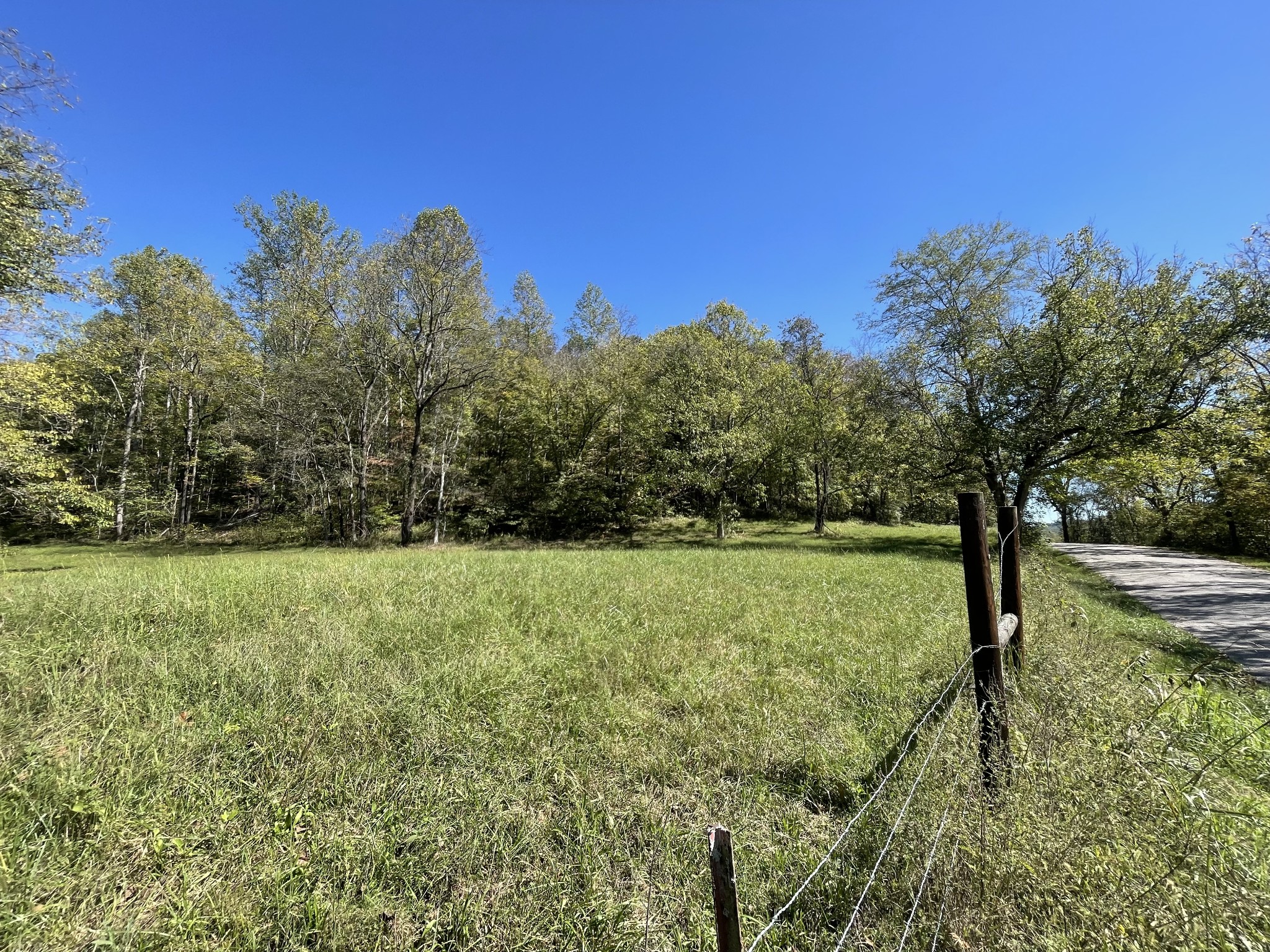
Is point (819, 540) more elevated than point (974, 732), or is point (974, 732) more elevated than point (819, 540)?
point (974, 732)

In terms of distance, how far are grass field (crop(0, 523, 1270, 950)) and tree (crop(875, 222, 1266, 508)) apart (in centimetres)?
1466

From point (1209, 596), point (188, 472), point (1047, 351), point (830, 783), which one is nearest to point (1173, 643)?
point (1209, 596)

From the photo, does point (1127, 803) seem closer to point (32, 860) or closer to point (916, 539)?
point (32, 860)

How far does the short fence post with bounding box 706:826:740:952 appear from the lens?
0.96 metres

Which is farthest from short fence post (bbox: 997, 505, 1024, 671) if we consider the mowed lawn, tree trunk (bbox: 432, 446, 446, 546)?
tree trunk (bbox: 432, 446, 446, 546)

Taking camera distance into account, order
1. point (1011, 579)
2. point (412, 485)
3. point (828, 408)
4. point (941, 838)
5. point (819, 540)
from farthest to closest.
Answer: point (828, 408)
point (819, 540)
point (412, 485)
point (1011, 579)
point (941, 838)

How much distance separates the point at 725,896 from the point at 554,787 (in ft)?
8.72

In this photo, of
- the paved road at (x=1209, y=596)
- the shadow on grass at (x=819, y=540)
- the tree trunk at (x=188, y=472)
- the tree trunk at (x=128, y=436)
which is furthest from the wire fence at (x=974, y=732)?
the tree trunk at (x=128, y=436)

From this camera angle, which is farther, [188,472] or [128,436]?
[188,472]

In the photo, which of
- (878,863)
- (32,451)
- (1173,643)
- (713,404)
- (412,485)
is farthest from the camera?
(713,404)

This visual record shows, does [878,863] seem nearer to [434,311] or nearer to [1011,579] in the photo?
[1011,579]

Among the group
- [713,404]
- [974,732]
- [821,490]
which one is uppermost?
[713,404]

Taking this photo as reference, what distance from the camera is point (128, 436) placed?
26.0m

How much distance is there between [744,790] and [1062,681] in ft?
8.09
